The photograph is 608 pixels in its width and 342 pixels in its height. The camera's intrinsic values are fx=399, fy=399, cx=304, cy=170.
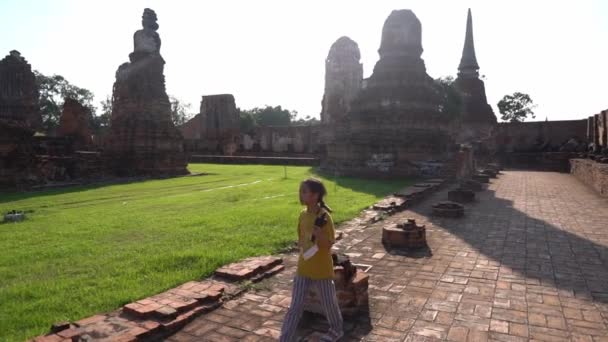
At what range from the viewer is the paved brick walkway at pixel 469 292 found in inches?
117

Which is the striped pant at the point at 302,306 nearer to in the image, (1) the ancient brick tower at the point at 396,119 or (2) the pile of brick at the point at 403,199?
(2) the pile of brick at the point at 403,199

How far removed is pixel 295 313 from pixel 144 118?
17270mm

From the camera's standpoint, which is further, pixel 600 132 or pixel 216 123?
pixel 216 123

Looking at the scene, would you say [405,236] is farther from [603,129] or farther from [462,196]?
[603,129]

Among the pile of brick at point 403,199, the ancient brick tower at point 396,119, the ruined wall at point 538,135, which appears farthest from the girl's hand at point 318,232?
the ruined wall at point 538,135

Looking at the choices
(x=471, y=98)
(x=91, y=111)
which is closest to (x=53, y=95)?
(x=91, y=111)

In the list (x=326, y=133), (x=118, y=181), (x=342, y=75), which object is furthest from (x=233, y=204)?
(x=342, y=75)

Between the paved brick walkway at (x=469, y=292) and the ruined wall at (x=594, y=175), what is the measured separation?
468 centimetres

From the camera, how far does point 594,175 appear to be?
39.3 feet

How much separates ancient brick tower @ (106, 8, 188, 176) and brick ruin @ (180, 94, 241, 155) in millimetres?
11556

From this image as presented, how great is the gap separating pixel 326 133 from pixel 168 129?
1067 centimetres

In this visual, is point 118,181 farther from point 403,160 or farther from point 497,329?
point 497,329

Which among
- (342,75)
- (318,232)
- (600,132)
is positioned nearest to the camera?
(318,232)

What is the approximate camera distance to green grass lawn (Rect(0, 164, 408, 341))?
133 inches
